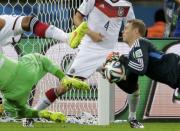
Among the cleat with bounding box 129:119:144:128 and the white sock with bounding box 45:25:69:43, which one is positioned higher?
the white sock with bounding box 45:25:69:43

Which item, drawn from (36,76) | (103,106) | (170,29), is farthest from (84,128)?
(170,29)

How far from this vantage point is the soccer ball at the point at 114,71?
9906 mm

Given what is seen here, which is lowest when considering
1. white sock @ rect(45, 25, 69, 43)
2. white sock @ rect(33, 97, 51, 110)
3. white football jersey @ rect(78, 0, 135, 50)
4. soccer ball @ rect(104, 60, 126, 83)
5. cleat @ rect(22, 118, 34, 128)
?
cleat @ rect(22, 118, 34, 128)

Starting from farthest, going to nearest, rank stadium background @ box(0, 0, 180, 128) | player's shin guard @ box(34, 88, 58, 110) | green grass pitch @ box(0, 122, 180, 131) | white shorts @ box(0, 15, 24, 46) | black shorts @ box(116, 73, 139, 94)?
1. stadium background @ box(0, 0, 180, 128)
2. player's shin guard @ box(34, 88, 58, 110)
3. black shorts @ box(116, 73, 139, 94)
4. green grass pitch @ box(0, 122, 180, 131)
5. white shorts @ box(0, 15, 24, 46)

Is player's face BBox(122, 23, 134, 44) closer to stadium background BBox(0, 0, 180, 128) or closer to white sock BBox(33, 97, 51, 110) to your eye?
white sock BBox(33, 97, 51, 110)

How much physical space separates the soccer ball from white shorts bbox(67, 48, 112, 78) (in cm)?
131

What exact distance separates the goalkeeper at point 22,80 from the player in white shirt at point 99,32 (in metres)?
1.77

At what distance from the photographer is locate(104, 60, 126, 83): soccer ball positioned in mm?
9906

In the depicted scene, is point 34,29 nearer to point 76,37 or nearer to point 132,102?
point 76,37

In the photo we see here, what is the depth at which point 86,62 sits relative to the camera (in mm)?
11398

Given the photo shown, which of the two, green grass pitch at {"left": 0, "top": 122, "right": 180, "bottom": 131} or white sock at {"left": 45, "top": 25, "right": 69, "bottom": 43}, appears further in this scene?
green grass pitch at {"left": 0, "top": 122, "right": 180, "bottom": 131}

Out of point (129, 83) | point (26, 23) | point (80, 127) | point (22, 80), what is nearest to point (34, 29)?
point (26, 23)

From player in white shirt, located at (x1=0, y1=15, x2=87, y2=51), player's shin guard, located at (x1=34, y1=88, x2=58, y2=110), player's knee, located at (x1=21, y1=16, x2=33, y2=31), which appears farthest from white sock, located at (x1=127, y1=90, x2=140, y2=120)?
player's knee, located at (x1=21, y1=16, x2=33, y2=31)

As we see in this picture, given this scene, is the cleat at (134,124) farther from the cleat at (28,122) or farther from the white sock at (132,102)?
the cleat at (28,122)
